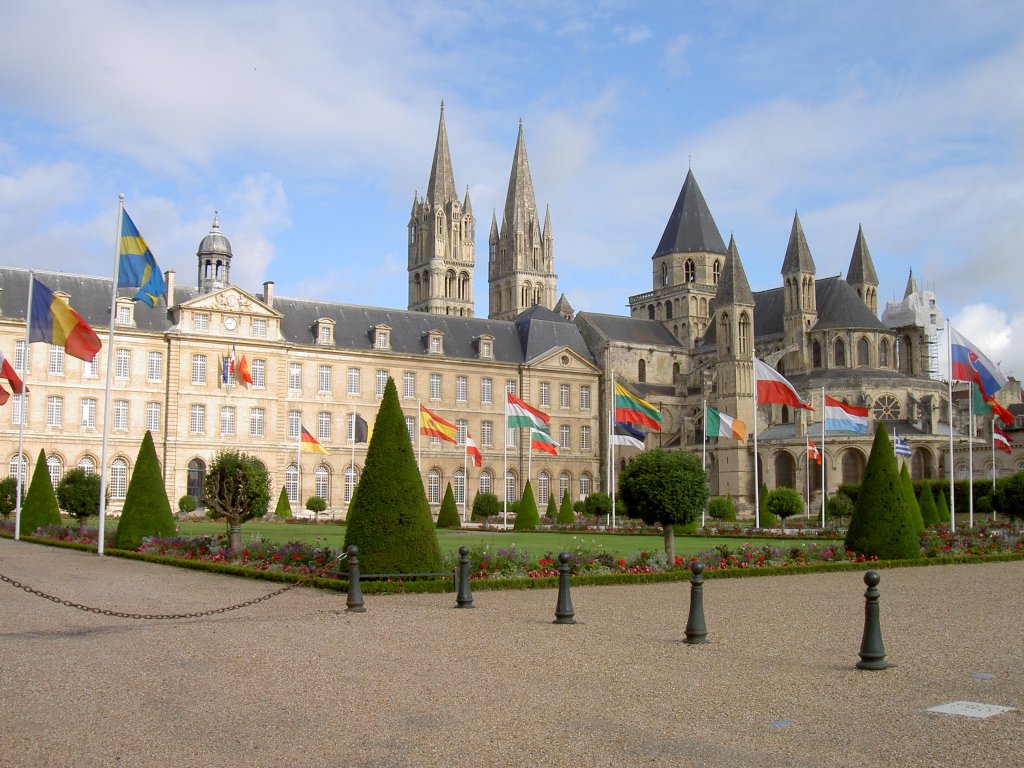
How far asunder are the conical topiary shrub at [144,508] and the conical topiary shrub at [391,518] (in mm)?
8342

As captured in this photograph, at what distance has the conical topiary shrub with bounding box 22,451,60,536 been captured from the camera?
27.5m

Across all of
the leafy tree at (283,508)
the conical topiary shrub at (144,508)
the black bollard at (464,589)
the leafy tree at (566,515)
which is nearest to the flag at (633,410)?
the leafy tree at (566,515)

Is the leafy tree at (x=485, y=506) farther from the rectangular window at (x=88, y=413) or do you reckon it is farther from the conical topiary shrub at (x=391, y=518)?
the conical topiary shrub at (x=391, y=518)

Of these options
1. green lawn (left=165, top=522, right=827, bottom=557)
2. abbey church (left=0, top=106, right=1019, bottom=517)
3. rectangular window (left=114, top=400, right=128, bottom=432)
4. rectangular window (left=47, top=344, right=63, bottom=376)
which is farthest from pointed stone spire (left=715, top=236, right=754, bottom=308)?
rectangular window (left=47, top=344, right=63, bottom=376)

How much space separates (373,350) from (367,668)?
140 ft

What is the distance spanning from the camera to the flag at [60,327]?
71.6 ft

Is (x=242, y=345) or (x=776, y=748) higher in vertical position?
(x=242, y=345)

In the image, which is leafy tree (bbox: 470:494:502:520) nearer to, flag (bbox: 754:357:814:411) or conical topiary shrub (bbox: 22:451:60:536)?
flag (bbox: 754:357:814:411)

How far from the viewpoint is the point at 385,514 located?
1488cm

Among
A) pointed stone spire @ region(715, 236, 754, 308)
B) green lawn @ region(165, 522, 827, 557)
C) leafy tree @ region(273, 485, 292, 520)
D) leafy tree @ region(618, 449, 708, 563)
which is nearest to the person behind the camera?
leafy tree @ region(618, 449, 708, 563)

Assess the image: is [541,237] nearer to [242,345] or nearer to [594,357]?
[594,357]

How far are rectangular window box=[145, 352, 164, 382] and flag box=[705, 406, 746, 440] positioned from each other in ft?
77.5

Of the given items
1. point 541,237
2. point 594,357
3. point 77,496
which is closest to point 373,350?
point 594,357

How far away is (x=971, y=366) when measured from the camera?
2894 centimetres
